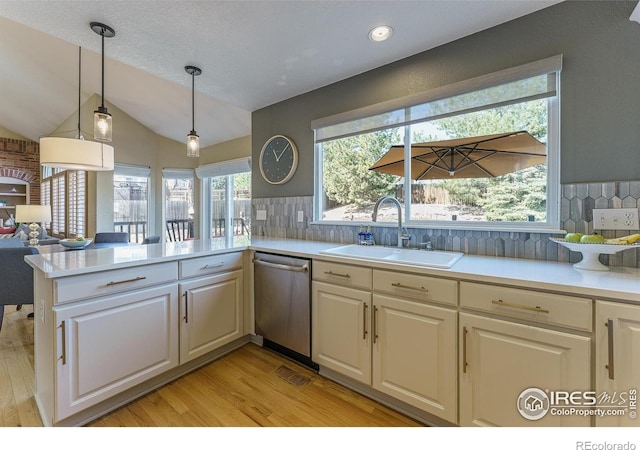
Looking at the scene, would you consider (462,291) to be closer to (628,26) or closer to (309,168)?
(628,26)

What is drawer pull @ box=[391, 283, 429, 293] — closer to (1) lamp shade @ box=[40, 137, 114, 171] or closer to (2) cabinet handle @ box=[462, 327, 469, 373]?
(2) cabinet handle @ box=[462, 327, 469, 373]

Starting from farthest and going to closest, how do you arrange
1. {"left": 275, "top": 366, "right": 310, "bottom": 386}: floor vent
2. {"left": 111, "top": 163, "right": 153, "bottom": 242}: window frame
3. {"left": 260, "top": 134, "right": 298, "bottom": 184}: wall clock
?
{"left": 111, "top": 163, "right": 153, "bottom": 242}: window frame
{"left": 260, "top": 134, "right": 298, "bottom": 184}: wall clock
{"left": 275, "top": 366, "right": 310, "bottom": 386}: floor vent

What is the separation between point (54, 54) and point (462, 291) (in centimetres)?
549

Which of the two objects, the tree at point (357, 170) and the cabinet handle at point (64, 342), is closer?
the cabinet handle at point (64, 342)

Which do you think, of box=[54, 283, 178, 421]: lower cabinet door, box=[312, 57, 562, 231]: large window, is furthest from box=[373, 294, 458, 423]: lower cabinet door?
box=[54, 283, 178, 421]: lower cabinet door

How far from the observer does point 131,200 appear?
525 centimetres

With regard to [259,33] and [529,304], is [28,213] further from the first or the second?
[529,304]

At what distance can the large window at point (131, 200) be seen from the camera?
5062 millimetres

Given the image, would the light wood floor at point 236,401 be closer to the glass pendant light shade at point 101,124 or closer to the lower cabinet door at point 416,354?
the lower cabinet door at point 416,354

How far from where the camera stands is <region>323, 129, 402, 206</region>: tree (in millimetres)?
2304

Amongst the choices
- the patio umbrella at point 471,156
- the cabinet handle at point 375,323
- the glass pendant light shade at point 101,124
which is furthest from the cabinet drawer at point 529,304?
the glass pendant light shade at point 101,124

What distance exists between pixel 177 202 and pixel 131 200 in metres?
0.78

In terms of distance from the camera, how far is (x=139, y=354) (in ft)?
5.44

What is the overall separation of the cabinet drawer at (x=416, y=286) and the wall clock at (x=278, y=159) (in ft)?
5.31
